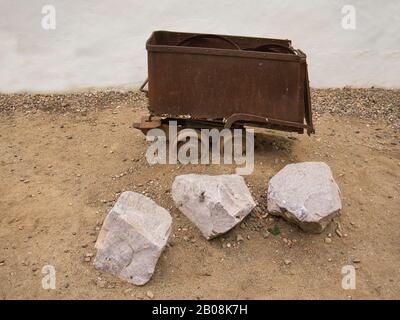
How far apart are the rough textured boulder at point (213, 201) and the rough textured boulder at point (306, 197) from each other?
268mm

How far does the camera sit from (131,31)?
717 centimetres

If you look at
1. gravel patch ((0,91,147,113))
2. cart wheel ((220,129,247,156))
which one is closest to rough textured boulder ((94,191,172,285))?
cart wheel ((220,129,247,156))

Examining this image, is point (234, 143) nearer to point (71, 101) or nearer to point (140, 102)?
point (140, 102)

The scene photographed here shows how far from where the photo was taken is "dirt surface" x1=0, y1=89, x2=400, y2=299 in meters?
4.23

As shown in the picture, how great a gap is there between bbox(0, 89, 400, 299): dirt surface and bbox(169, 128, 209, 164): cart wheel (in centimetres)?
16

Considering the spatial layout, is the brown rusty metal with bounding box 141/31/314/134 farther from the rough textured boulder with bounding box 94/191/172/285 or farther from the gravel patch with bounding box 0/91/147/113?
the gravel patch with bounding box 0/91/147/113

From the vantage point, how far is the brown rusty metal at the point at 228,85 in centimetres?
512

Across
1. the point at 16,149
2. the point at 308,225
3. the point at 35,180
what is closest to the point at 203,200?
the point at 308,225

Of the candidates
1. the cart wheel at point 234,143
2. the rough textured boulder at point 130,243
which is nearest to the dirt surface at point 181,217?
the rough textured boulder at point 130,243

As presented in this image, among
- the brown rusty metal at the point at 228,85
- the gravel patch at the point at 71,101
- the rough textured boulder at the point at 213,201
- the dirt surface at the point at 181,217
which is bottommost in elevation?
the dirt surface at the point at 181,217

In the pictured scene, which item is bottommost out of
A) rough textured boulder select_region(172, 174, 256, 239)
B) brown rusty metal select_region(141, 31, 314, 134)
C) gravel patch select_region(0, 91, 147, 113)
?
gravel patch select_region(0, 91, 147, 113)

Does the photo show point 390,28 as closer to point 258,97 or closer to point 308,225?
point 258,97

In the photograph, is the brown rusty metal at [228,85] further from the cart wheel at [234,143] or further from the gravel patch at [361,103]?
the gravel patch at [361,103]

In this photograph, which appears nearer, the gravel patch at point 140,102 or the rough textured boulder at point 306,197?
the rough textured boulder at point 306,197
